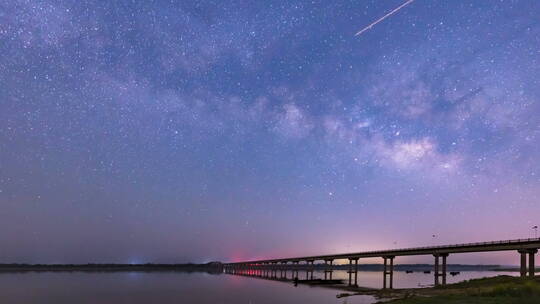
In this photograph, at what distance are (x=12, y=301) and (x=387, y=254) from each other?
82.7 meters

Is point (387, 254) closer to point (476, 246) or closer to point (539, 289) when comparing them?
point (476, 246)

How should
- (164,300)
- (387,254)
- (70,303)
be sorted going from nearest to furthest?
(70,303) → (164,300) → (387,254)

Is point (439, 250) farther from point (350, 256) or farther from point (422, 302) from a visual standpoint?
point (422, 302)

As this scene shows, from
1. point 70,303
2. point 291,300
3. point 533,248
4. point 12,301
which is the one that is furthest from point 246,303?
point 533,248

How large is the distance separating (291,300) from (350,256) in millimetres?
67887

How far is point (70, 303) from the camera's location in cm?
7275

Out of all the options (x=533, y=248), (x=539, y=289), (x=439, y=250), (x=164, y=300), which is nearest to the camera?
(x=539, y=289)

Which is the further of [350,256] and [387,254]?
[350,256]

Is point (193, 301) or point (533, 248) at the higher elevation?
point (533, 248)

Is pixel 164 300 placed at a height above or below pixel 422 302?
below

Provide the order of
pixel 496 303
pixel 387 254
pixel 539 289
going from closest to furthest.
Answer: pixel 496 303
pixel 539 289
pixel 387 254

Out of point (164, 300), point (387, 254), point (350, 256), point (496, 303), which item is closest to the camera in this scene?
point (496, 303)

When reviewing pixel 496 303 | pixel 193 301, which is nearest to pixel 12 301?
pixel 193 301

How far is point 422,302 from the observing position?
3534cm
